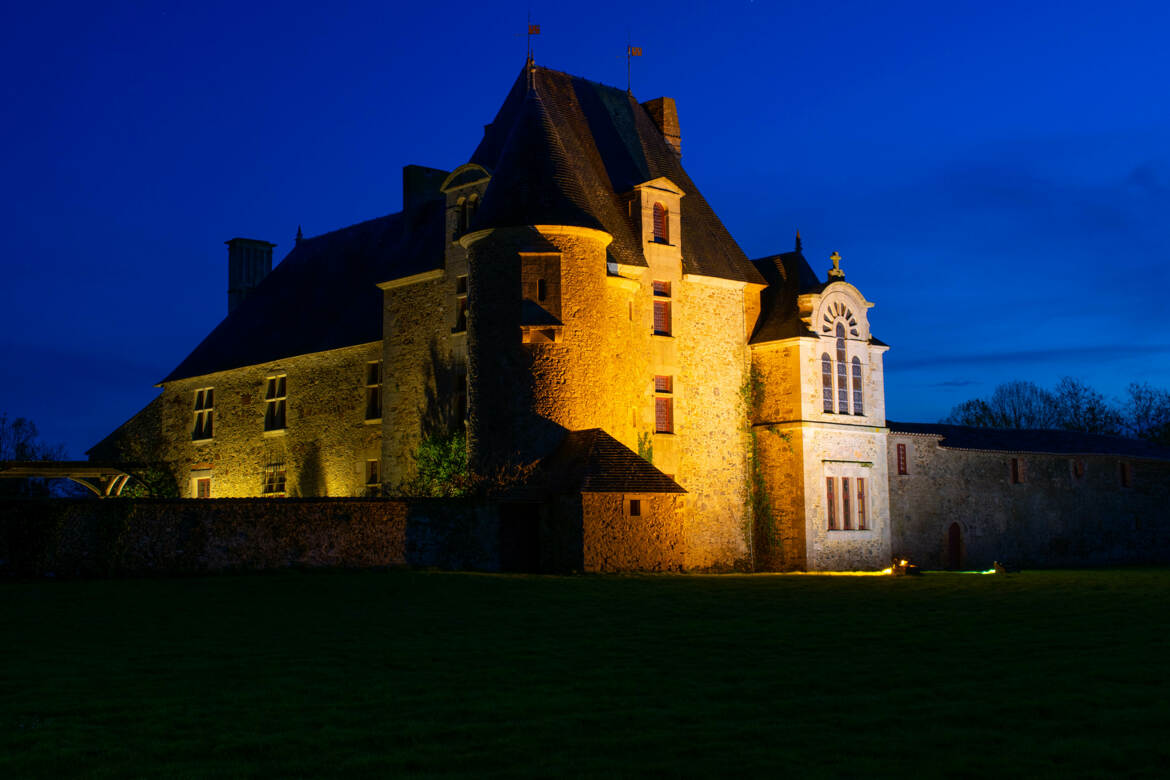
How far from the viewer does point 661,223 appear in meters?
31.3

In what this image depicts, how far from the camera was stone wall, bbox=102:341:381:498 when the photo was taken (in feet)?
113

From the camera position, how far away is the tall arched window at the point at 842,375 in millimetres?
33281

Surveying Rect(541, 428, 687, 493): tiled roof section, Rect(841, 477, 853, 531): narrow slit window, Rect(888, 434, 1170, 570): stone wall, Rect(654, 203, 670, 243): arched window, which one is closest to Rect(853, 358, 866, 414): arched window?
Rect(888, 434, 1170, 570): stone wall

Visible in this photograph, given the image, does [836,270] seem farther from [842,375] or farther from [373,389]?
[373,389]

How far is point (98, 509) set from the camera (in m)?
21.8

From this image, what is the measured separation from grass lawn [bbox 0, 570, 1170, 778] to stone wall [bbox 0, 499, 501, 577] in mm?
3245

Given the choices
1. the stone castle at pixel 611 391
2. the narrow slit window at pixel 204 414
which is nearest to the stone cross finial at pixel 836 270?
the stone castle at pixel 611 391

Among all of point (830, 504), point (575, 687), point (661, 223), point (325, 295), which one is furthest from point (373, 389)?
point (575, 687)

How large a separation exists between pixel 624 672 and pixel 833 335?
A: 23.7 m

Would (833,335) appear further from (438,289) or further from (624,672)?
(624,672)

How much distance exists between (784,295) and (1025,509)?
1118 centimetres

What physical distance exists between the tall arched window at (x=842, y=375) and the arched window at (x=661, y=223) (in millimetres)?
5903

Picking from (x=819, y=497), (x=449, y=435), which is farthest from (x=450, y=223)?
(x=819, y=497)

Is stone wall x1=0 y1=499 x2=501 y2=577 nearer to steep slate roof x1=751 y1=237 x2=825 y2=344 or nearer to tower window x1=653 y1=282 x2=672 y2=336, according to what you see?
tower window x1=653 y1=282 x2=672 y2=336
